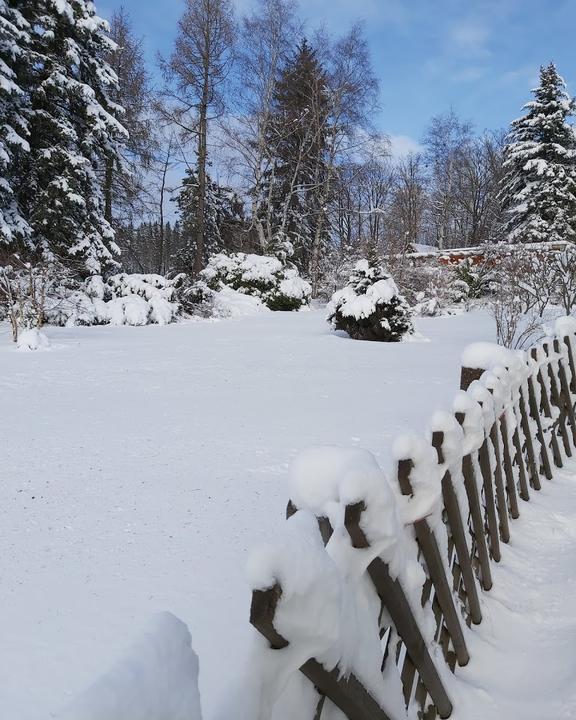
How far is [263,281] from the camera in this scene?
57.2ft

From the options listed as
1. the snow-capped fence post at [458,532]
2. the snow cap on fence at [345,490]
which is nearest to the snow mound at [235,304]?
the snow-capped fence post at [458,532]

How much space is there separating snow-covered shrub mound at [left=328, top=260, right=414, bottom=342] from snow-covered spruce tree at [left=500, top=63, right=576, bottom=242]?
14504 millimetres

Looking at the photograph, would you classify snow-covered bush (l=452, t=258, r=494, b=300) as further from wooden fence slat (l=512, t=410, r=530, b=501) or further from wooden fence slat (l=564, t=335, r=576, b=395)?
wooden fence slat (l=512, t=410, r=530, b=501)

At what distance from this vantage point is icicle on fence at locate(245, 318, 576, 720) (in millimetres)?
759

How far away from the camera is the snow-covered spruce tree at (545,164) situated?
22.1 m

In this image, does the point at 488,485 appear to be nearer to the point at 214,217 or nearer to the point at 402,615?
the point at 402,615

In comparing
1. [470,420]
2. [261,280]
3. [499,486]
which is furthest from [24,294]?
[261,280]

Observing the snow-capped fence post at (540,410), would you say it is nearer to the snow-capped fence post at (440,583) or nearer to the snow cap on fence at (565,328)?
the snow cap on fence at (565,328)

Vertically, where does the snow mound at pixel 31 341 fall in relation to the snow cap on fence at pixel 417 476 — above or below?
below

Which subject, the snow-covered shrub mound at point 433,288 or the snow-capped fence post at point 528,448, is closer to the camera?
the snow-capped fence post at point 528,448

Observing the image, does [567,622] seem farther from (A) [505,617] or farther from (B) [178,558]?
(B) [178,558]

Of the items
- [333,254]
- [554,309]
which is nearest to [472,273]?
[554,309]

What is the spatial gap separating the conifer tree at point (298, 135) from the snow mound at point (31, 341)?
13.7 meters

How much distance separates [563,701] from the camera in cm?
150
